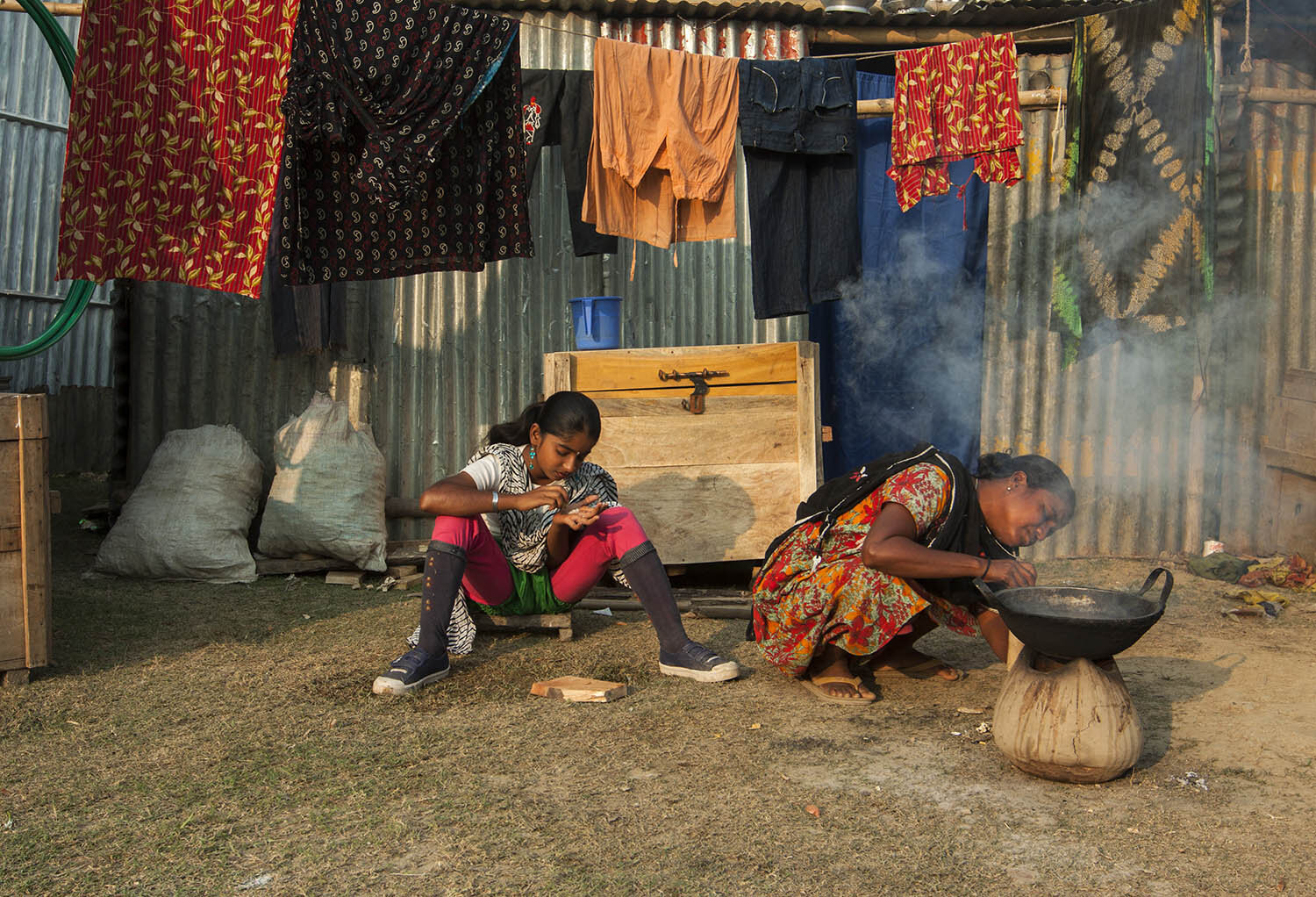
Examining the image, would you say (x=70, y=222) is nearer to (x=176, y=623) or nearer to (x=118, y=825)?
(x=176, y=623)

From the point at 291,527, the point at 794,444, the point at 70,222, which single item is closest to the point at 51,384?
the point at 291,527

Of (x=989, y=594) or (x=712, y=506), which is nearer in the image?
(x=989, y=594)

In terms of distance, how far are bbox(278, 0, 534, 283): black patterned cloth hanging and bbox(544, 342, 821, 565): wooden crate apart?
2.78 feet

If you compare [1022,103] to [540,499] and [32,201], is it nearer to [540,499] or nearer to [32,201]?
[540,499]

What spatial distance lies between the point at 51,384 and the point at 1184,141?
11368 mm

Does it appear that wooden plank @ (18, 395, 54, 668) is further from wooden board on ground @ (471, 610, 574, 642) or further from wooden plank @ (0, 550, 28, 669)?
wooden board on ground @ (471, 610, 574, 642)

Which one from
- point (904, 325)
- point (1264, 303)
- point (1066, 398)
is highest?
point (1264, 303)

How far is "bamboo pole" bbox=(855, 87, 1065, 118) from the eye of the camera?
529cm

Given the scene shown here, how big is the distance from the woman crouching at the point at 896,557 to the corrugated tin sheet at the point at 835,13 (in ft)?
11.7

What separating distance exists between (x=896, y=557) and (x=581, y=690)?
1156 millimetres

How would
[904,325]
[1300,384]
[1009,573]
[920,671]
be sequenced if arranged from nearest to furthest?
1. [1009,573]
2. [920,671]
3. [1300,384]
4. [904,325]

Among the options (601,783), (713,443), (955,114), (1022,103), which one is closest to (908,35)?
(1022,103)

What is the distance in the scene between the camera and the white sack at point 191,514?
5582 millimetres

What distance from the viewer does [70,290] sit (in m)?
4.48
